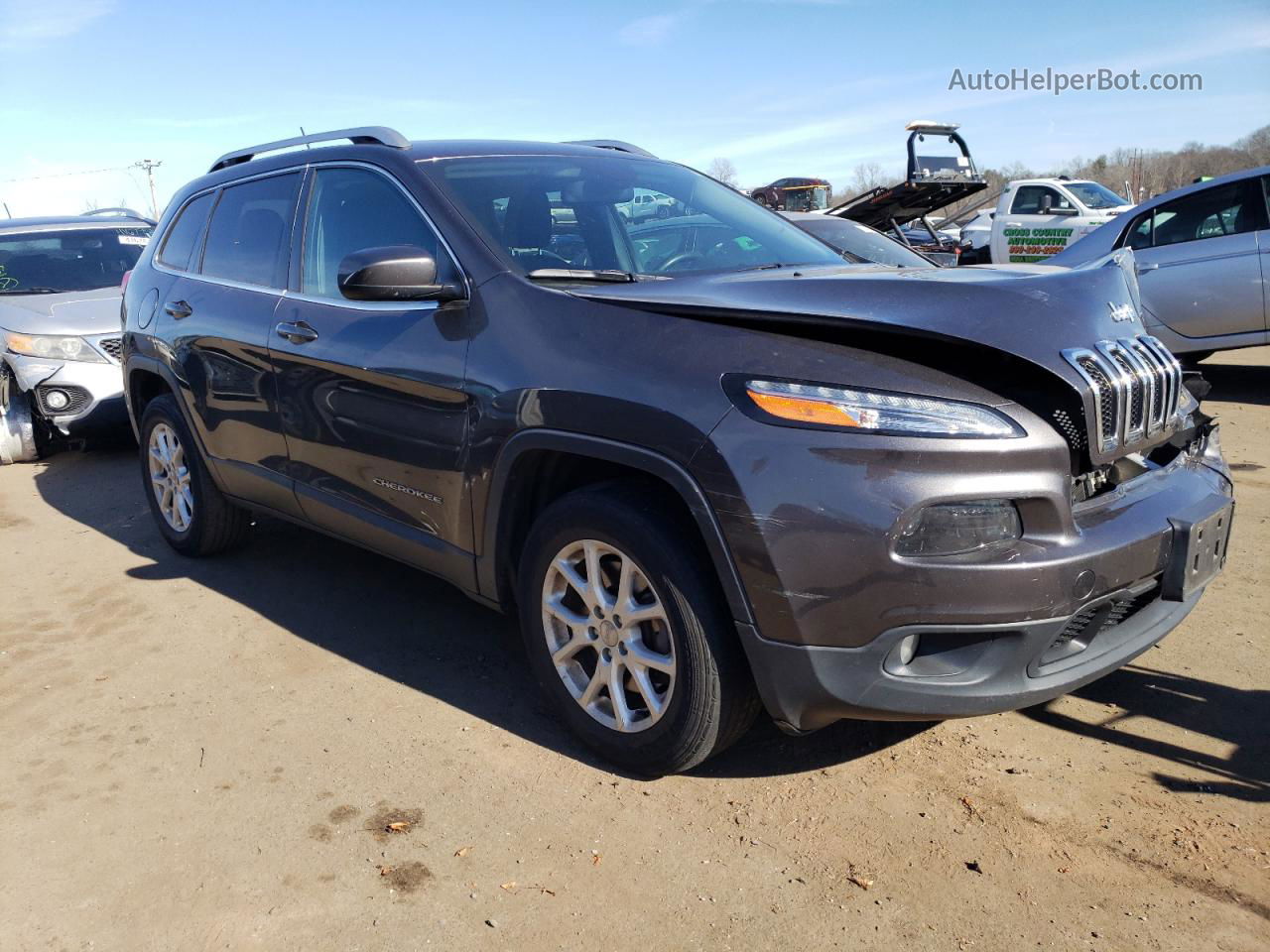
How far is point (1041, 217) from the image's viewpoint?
16.7 meters

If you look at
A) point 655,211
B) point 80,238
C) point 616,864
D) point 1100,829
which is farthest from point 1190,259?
point 80,238

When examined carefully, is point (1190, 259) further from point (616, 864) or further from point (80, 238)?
point (80, 238)

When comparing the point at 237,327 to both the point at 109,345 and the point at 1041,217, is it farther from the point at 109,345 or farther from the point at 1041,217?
the point at 1041,217

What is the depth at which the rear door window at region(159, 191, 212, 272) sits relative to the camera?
196 inches

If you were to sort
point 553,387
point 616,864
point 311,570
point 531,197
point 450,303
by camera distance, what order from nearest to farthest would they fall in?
point 616,864 → point 553,387 → point 450,303 → point 531,197 → point 311,570

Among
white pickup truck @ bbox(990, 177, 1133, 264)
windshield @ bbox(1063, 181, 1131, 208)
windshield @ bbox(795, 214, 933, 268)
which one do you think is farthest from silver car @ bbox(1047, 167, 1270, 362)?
windshield @ bbox(1063, 181, 1131, 208)

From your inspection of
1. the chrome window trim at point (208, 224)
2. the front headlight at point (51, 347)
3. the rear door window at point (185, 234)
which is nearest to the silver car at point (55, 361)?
the front headlight at point (51, 347)

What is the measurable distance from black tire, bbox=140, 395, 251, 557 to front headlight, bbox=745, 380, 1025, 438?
3.31m

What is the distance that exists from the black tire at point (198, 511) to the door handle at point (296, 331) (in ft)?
3.70

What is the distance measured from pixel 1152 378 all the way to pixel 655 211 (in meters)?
1.82

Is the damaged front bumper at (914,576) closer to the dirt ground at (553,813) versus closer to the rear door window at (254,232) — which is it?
the dirt ground at (553,813)

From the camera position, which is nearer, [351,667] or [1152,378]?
[1152,378]

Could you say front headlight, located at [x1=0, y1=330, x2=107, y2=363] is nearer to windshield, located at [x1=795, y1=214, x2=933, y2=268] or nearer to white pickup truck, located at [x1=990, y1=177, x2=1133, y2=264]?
windshield, located at [x1=795, y1=214, x2=933, y2=268]

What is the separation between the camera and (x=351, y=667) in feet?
12.9
